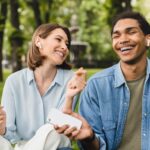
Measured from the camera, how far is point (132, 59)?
3.51 metres

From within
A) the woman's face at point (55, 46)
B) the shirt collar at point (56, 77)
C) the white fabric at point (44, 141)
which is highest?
the woman's face at point (55, 46)

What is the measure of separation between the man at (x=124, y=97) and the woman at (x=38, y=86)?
478mm

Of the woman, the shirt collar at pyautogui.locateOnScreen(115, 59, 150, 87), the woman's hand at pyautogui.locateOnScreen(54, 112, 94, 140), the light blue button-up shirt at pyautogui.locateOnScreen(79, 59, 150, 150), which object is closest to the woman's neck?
the woman

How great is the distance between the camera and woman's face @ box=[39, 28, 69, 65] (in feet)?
13.5

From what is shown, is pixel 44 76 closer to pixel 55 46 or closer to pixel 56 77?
pixel 56 77

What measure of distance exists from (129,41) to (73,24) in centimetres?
4149

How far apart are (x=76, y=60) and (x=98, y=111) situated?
3858 cm

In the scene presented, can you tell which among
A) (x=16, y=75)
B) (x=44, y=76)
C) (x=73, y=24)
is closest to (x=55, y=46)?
(x=44, y=76)

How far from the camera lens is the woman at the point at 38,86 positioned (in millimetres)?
3957

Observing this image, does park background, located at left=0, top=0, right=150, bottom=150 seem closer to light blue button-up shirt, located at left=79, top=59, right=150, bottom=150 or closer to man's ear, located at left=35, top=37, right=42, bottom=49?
man's ear, located at left=35, top=37, right=42, bottom=49

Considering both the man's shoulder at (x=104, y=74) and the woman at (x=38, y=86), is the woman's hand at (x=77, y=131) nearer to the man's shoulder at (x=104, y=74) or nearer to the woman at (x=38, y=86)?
the man's shoulder at (x=104, y=74)

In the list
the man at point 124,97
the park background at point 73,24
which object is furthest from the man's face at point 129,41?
the park background at point 73,24

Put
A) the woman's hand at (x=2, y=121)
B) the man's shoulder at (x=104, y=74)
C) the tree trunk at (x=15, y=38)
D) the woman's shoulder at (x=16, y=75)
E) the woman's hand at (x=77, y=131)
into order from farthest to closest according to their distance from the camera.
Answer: the tree trunk at (x=15, y=38) → the woman's shoulder at (x=16, y=75) → the man's shoulder at (x=104, y=74) → the woman's hand at (x=2, y=121) → the woman's hand at (x=77, y=131)

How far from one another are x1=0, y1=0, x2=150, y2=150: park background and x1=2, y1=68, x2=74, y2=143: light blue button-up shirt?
12.1 metres
